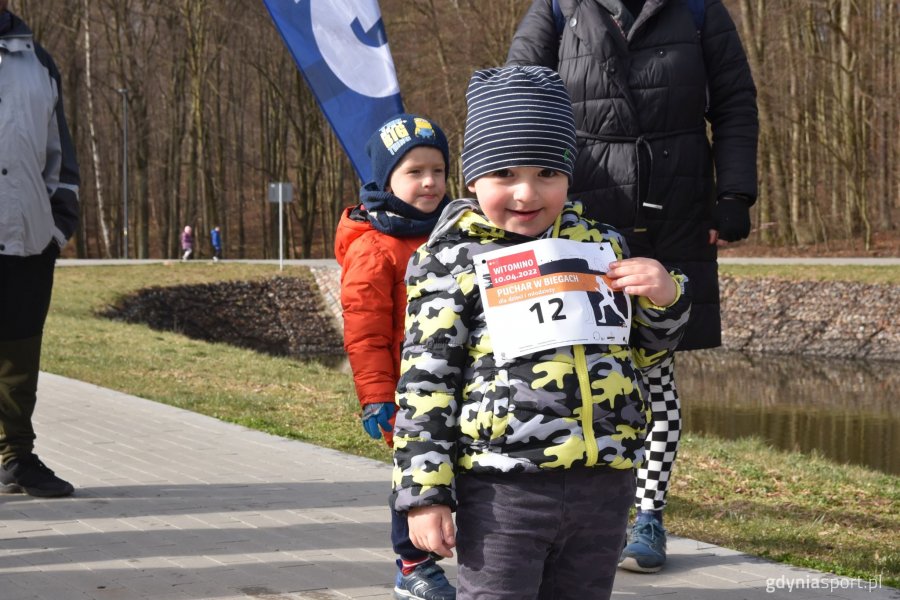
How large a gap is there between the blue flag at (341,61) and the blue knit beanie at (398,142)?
70 centimetres

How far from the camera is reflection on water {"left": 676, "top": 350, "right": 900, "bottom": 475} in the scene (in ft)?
35.7

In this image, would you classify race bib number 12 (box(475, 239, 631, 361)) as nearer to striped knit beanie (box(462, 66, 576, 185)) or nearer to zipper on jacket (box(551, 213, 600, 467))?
zipper on jacket (box(551, 213, 600, 467))

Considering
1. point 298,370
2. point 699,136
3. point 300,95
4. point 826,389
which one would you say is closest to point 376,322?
point 699,136

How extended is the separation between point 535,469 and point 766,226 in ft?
109

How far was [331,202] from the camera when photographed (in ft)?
157

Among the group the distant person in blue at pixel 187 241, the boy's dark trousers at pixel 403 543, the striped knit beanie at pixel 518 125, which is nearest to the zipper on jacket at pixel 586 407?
the striped knit beanie at pixel 518 125

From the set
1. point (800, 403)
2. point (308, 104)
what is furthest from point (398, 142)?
point (308, 104)

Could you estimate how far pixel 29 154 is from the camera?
5.12 metres

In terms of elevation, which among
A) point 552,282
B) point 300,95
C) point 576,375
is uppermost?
point 300,95

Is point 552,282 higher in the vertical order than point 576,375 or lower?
higher

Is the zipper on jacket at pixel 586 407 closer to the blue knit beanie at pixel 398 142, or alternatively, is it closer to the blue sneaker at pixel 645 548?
the blue knit beanie at pixel 398 142

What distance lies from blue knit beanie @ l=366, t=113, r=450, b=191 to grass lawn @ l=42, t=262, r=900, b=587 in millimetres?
2065

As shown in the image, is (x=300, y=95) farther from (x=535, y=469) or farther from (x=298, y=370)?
(x=535, y=469)

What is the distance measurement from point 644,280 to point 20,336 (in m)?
3.59
